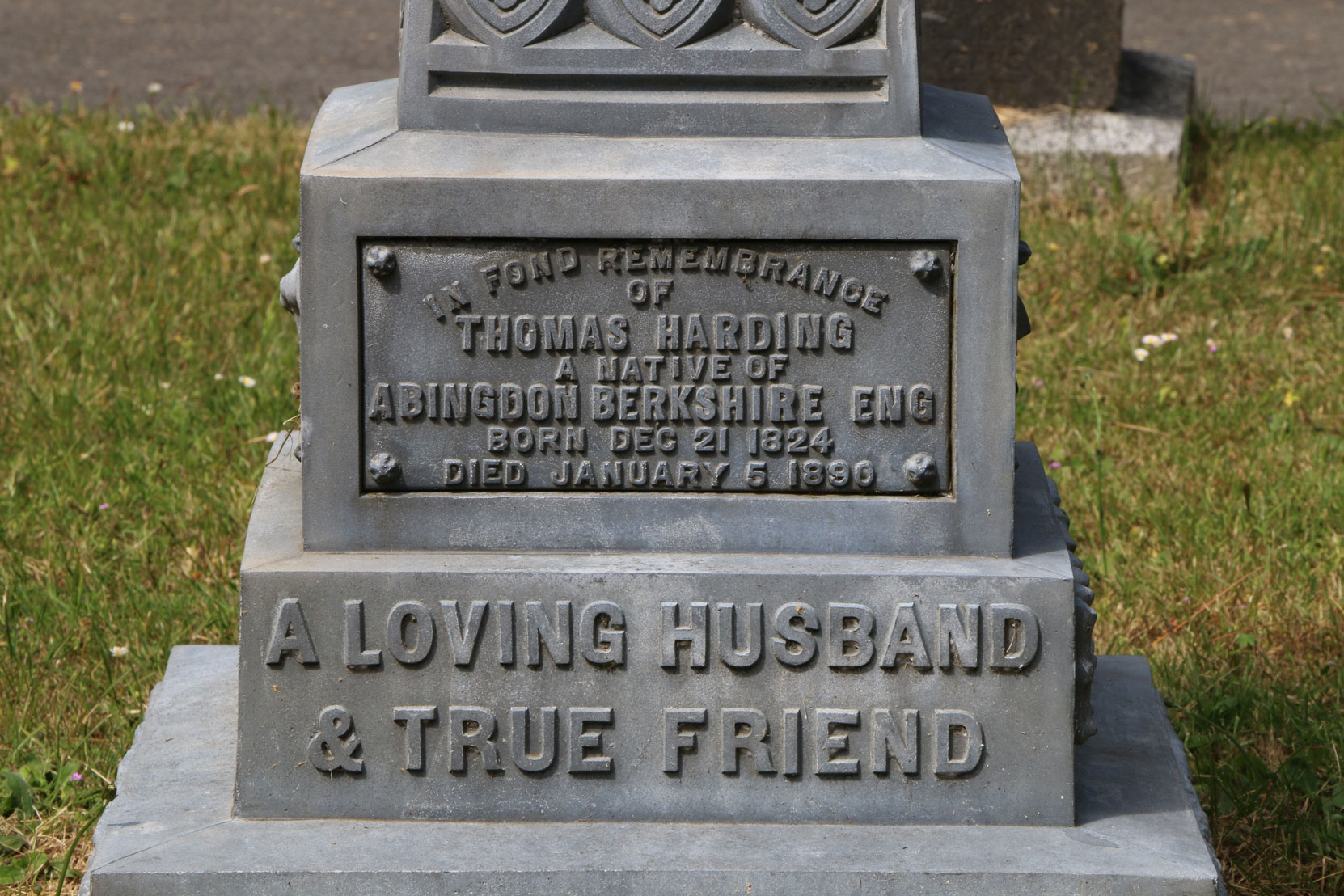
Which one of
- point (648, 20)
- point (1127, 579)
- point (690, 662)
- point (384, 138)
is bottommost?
point (1127, 579)

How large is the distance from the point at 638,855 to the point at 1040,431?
2252 mm

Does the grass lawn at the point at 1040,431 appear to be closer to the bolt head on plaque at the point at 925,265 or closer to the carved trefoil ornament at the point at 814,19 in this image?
the bolt head on plaque at the point at 925,265

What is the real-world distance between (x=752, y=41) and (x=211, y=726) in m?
1.33

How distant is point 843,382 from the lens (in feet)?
7.52

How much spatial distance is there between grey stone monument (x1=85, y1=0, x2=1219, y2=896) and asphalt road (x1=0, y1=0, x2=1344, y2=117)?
480 centimetres

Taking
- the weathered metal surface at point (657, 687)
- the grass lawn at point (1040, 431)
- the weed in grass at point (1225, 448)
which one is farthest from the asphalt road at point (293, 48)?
the weathered metal surface at point (657, 687)

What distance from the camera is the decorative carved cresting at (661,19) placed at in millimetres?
2201

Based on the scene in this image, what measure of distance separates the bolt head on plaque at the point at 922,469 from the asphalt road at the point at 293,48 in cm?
480

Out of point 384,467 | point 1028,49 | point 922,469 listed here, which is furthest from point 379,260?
point 1028,49

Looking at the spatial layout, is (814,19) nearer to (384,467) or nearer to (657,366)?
(657,366)

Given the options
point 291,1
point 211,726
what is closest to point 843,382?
point 211,726

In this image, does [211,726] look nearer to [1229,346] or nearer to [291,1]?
[1229,346]

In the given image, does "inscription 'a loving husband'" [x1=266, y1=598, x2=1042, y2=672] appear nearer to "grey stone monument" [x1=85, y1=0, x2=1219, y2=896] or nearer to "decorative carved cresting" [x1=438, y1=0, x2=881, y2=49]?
"grey stone monument" [x1=85, y1=0, x2=1219, y2=896]

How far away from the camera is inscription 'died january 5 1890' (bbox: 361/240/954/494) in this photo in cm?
224
